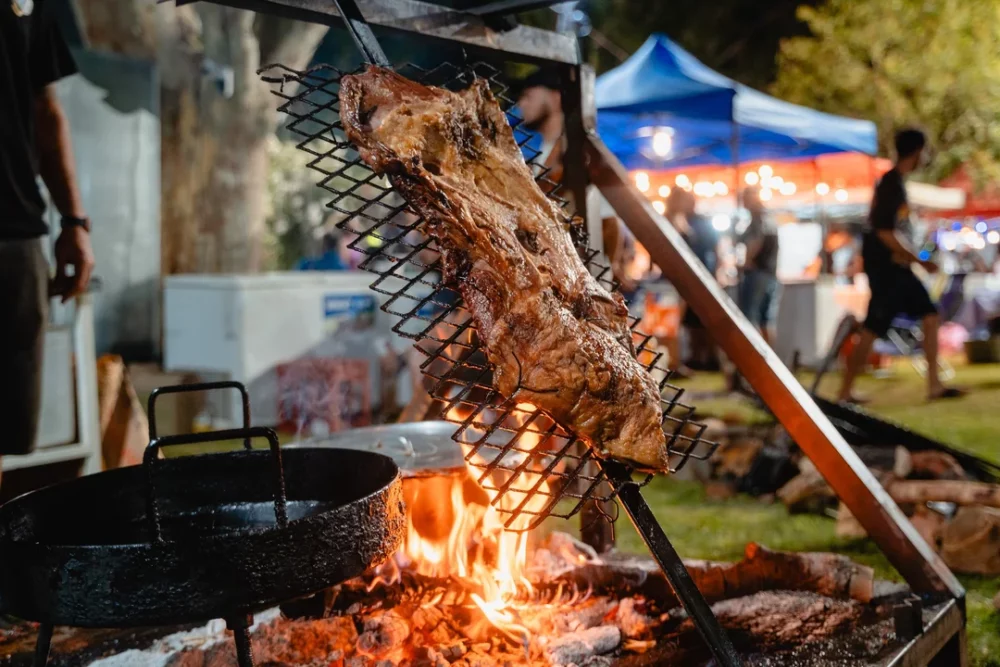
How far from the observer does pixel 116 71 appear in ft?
29.2

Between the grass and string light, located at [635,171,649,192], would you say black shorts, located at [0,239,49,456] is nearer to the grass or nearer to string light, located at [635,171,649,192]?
the grass

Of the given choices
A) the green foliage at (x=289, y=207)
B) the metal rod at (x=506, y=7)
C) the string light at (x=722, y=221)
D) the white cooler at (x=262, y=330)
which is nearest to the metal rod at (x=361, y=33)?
the metal rod at (x=506, y=7)

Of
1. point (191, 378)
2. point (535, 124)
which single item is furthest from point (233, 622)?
point (191, 378)

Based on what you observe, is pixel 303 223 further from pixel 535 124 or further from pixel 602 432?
pixel 602 432

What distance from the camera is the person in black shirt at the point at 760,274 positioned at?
12.5 metres

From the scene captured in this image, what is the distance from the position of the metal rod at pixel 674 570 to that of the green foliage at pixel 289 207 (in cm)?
2117

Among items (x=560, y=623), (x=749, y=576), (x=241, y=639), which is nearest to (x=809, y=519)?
(x=749, y=576)

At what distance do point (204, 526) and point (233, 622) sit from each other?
0.92 meters

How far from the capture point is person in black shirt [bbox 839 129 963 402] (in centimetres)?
856

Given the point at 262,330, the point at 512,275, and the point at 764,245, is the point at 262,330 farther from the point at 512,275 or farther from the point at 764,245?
the point at 764,245

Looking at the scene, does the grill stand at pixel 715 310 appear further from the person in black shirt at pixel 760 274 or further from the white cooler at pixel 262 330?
the person in black shirt at pixel 760 274

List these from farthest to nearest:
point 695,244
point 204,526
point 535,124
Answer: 1. point 695,244
2. point 535,124
3. point 204,526

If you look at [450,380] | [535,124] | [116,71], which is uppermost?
[116,71]

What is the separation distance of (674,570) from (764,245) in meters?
11.0
